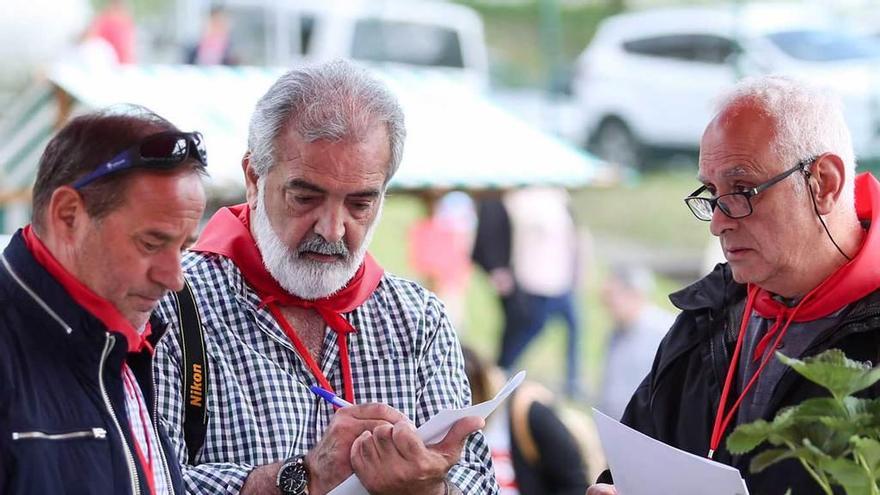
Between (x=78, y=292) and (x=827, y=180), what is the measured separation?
1454 millimetres

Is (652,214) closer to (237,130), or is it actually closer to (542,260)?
(542,260)

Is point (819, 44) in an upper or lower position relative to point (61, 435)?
upper

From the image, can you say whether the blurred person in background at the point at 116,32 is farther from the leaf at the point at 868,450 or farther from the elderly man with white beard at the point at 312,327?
the leaf at the point at 868,450

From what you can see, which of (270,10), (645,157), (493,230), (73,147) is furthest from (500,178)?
(270,10)

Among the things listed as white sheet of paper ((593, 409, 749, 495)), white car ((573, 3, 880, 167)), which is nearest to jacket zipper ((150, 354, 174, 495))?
white sheet of paper ((593, 409, 749, 495))

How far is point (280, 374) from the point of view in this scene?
8.07 ft

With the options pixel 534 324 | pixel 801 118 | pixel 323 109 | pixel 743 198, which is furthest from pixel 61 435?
pixel 534 324

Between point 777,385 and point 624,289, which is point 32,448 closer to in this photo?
point 777,385

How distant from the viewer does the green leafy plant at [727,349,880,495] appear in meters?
1.73

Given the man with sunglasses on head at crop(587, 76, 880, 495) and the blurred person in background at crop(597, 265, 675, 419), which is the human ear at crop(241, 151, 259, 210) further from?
the blurred person in background at crop(597, 265, 675, 419)

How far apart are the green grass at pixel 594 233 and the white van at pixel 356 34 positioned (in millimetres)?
1480

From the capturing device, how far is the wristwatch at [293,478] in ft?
7.50

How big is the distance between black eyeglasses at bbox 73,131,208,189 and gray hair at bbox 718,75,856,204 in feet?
3.73

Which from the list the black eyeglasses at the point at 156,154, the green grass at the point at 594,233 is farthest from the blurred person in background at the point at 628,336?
the black eyeglasses at the point at 156,154
